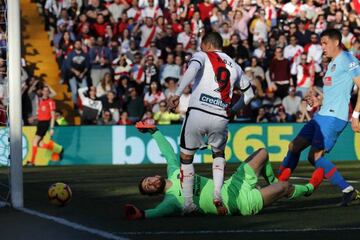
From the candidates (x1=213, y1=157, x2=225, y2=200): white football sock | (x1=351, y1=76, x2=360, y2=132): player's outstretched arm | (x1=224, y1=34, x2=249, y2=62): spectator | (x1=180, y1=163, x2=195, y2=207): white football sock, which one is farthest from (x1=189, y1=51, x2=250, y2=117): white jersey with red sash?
(x1=224, y1=34, x2=249, y2=62): spectator

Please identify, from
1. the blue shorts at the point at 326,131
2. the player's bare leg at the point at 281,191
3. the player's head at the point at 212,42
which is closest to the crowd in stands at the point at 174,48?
the blue shorts at the point at 326,131

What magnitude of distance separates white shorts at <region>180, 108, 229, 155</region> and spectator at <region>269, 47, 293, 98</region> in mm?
18015

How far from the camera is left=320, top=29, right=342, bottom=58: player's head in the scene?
1416 centimetres

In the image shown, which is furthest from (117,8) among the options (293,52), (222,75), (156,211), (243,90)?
(156,211)

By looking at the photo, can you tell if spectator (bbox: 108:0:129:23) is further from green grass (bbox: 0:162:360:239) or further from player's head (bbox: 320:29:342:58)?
player's head (bbox: 320:29:342:58)

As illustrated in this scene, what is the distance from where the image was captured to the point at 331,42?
46.5 feet

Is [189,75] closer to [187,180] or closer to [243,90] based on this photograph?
[243,90]

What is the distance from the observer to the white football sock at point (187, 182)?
12.3 meters

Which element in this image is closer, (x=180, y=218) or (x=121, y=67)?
Answer: (x=180, y=218)

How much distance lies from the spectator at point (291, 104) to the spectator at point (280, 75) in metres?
0.47

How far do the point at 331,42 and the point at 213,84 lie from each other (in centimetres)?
231

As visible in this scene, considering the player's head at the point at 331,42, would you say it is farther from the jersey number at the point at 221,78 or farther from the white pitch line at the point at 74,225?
the white pitch line at the point at 74,225

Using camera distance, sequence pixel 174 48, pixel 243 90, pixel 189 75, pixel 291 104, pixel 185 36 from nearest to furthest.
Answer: pixel 189 75, pixel 243 90, pixel 291 104, pixel 174 48, pixel 185 36

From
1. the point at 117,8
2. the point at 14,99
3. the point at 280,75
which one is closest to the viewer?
the point at 14,99
